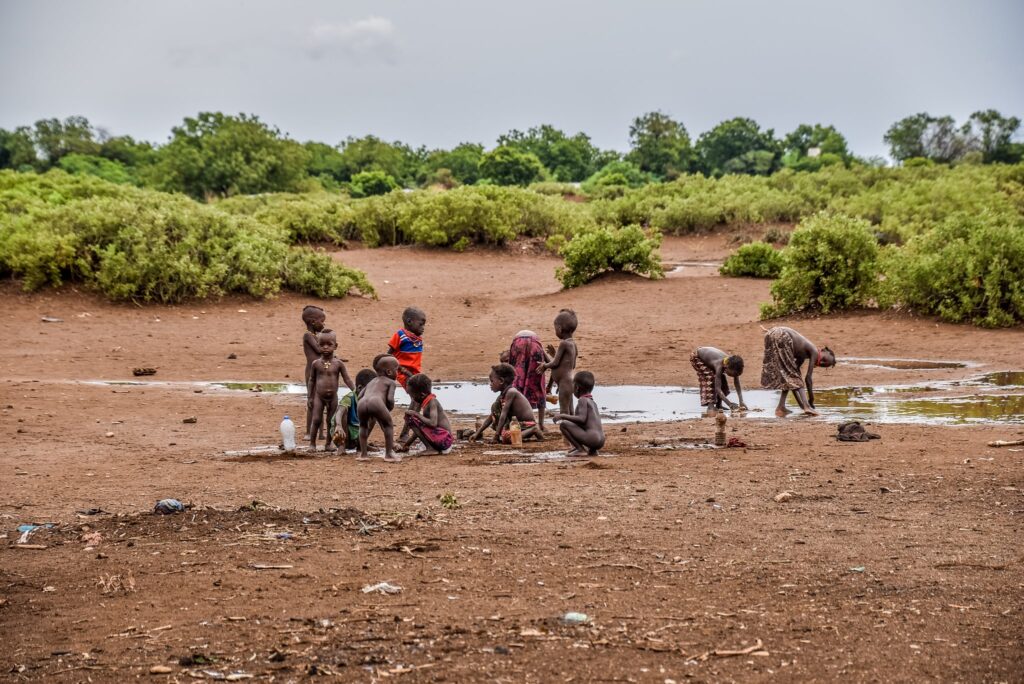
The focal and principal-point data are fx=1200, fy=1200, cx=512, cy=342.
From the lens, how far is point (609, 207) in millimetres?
44156

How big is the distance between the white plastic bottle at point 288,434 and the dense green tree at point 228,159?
5130 cm

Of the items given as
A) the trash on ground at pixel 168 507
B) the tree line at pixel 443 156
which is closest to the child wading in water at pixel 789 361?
the trash on ground at pixel 168 507

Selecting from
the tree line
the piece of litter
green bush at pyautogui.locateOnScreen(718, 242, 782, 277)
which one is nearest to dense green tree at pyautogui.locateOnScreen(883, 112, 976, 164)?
the tree line

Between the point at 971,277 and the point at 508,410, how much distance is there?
12062mm

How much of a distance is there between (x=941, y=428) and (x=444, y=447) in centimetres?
472

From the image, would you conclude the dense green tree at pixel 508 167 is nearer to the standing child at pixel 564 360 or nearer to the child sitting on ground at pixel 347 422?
the standing child at pixel 564 360

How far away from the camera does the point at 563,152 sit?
8906 cm

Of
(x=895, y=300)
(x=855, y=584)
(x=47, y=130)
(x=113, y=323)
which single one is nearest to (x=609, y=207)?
(x=895, y=300)

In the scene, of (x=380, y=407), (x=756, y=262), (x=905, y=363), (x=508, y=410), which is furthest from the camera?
(x=756, y=262)

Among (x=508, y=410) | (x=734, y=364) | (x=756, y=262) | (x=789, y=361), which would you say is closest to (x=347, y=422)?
(x=508, y=410)

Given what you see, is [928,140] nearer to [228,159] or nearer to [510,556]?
[228,159]

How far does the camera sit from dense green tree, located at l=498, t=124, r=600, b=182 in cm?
8694

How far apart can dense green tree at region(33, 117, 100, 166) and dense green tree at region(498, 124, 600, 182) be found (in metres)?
30.0

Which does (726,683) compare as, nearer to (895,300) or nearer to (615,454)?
(615,454)
